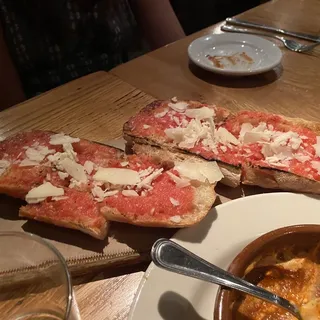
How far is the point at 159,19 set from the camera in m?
2.20

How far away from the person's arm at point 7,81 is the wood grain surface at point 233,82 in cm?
51

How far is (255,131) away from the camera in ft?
3.85

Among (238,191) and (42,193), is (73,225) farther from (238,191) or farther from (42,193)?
(238,191)

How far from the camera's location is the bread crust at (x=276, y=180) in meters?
1.02

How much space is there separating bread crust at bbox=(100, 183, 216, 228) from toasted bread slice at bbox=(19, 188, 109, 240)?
1.0 inches

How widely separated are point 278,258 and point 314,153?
0.35 meters

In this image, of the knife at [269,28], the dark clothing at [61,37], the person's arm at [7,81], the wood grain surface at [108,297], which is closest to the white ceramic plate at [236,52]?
the knife at [269,28]

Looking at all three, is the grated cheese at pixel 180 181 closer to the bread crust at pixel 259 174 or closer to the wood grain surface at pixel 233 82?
the bread crust at pixel 259 174

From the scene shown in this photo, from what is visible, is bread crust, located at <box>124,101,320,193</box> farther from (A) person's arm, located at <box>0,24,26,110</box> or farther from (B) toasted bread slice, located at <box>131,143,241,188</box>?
(A) person's arm, located at <box>0,24,26,110</box>

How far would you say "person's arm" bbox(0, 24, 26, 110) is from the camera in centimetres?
191

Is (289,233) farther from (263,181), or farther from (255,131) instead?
(255,131)

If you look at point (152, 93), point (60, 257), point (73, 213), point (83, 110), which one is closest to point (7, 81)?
point (83, 110)

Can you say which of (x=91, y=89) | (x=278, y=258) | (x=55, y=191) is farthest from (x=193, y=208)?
(x=91, y=89)

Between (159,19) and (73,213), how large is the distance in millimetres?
1457
